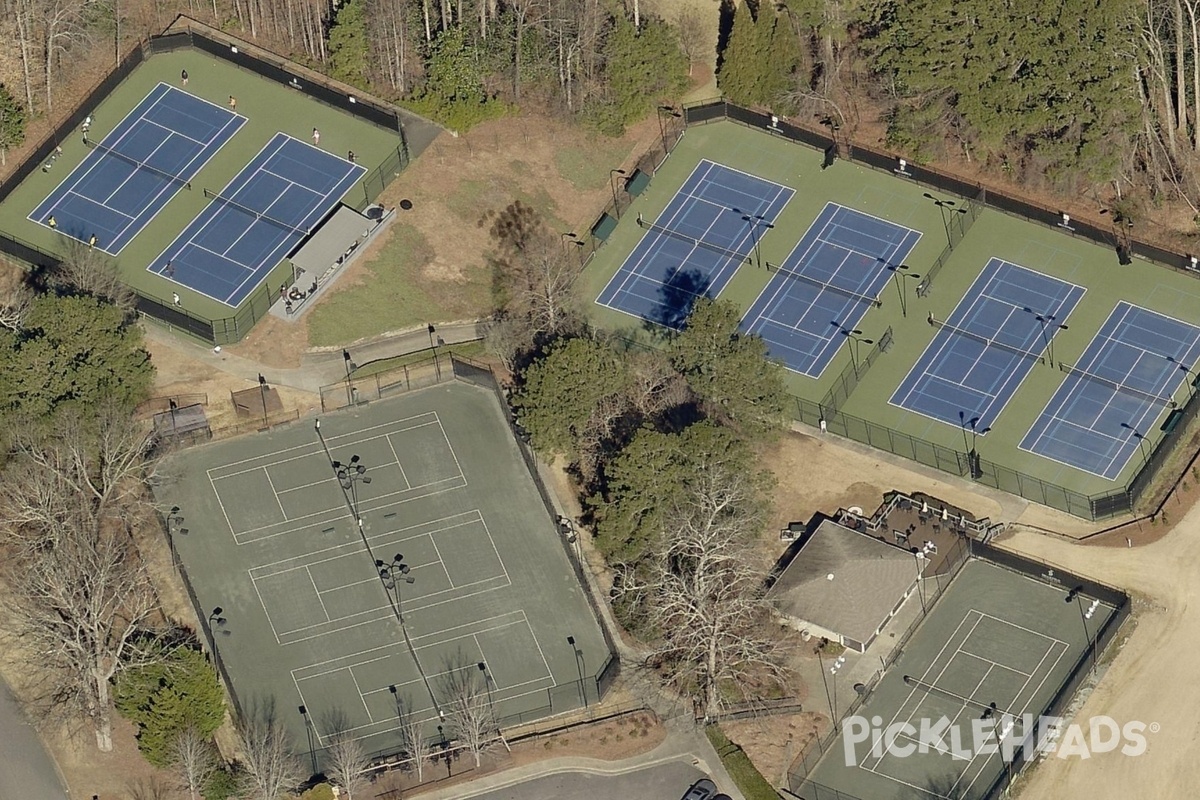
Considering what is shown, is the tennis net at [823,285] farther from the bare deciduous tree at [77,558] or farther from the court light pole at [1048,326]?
the bare deciduous tree at [77,558]

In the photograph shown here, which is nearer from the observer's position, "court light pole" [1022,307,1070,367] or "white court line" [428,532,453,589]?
"white court line" [428,532,453,589]

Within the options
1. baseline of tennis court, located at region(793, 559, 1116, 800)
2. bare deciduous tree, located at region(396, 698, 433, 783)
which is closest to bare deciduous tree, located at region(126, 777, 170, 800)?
bare deciduous tree, located at region(396, 698, 433, 783)

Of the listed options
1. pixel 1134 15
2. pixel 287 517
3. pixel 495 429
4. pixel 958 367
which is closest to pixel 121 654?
pixel 287 517

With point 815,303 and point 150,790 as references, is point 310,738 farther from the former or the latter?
point 815,303

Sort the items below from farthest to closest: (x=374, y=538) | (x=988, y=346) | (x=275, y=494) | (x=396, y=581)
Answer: (x=988, y=346) → (x=275, y=494) → (x=374, y=538) → (x=396, y=581)

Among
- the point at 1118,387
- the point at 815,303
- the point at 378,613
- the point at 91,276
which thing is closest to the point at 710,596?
the point at 378,613

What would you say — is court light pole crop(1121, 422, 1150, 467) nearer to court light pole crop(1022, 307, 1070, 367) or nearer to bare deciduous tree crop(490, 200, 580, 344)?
court light pole crop(1022, 307, 1070, 367)

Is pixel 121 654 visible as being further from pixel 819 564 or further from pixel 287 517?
pixel 819 564
